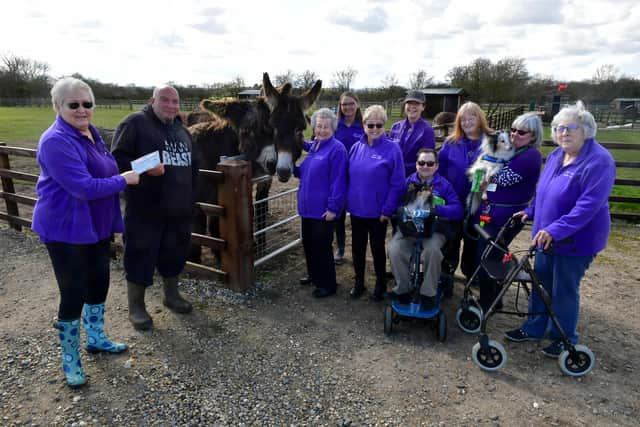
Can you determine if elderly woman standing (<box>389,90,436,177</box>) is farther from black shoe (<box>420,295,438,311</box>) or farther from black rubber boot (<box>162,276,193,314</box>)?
black rubber boot (<box>162,276,193,314</box>)

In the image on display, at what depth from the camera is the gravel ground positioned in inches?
113

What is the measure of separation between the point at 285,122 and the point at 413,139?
4.89 feet

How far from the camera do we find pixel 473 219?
4.12 meters

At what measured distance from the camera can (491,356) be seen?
3.32 m

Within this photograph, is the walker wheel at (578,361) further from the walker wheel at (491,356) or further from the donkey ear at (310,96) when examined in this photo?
the donkey ear at (310,96)

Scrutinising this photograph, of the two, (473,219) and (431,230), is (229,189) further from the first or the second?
(473,219)

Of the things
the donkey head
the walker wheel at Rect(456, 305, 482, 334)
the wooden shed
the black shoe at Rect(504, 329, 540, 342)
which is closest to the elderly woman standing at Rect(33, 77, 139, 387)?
the donkey head

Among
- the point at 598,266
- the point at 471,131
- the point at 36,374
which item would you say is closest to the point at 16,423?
the point at 36,374

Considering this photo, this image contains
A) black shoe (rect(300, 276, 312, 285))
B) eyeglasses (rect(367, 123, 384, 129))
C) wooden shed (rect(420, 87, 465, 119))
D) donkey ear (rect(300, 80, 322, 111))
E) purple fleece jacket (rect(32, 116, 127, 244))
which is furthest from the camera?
wooden shed (rect(420, 87, 465, 119))

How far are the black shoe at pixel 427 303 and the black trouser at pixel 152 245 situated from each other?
2421 mm

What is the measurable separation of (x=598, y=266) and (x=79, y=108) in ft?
21.0

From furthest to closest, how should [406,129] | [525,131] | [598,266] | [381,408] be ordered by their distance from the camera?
1. [598,266]
2. [406,129]
3. [525,131]
4. [381,408]

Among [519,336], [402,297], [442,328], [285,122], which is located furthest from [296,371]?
[285,122]

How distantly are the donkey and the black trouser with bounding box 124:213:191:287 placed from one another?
769mm
